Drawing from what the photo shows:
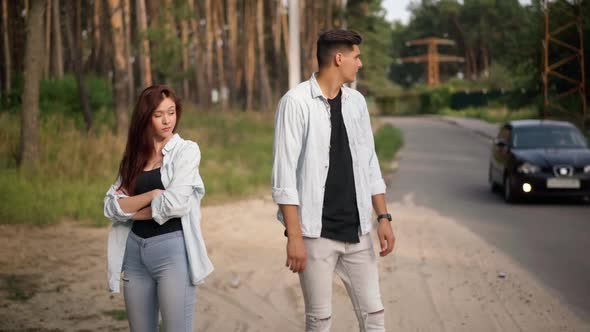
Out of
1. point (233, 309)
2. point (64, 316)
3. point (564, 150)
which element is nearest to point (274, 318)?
point (233, 309)

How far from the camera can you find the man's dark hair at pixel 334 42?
4867mm

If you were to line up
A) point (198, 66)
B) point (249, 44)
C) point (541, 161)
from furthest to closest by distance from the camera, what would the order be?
point (249, 44) < point (198, 66) < point (541, 161)

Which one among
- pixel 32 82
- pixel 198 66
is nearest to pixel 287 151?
pixel 32 82

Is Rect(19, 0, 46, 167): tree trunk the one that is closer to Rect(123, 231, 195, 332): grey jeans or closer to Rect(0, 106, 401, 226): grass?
Rect(0, 106, 401, 226): grass

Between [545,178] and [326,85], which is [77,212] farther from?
[326,85]

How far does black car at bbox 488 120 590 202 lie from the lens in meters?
16.1

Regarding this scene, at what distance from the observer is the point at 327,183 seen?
15.7 feet

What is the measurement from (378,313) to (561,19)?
125 ft

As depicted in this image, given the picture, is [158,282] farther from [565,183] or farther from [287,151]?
[565,183]

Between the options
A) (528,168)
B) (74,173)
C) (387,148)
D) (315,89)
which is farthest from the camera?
(387,148)

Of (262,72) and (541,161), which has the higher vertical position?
(262,72)

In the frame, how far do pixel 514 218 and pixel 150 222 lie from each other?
10.6 metres

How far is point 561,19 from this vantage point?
134 feet

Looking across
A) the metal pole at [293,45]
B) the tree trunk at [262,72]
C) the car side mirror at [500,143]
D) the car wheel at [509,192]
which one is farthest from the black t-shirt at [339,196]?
the tree trunk at [262,72]
